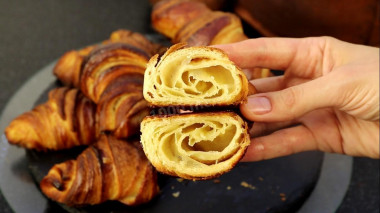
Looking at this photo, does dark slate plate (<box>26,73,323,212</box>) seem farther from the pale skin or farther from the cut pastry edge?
the cut pastry edge

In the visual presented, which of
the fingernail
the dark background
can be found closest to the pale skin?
the fingernail

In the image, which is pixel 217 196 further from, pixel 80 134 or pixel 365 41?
pixel 365 41

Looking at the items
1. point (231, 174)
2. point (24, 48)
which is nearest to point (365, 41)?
point (231, 174)

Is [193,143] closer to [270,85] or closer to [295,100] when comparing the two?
[295,100]

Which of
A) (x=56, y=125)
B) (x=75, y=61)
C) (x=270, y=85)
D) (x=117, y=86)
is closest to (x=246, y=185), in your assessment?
(x=270, y=85)

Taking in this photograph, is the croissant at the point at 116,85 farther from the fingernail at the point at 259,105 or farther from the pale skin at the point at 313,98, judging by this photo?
the fingernail at the point at 259,105

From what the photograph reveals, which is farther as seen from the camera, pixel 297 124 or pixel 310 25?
pixel 310 25
